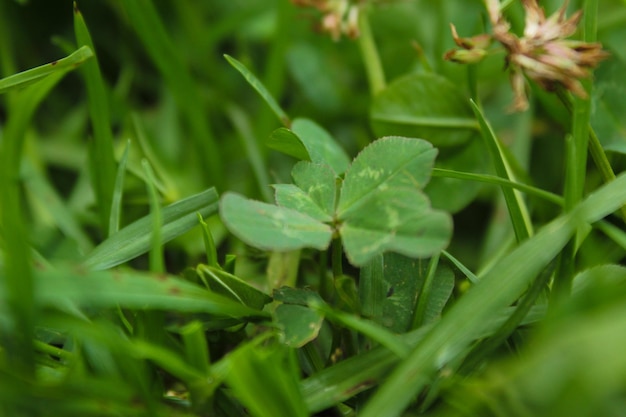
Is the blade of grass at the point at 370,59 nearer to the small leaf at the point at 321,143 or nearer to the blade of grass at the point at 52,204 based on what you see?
the small leaf at the point at 321,143

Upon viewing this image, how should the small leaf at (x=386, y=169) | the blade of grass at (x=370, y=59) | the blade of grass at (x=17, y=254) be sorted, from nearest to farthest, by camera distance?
the blade of grass at (x=17, y=254) < the small leaf at (x=386, y=169) < the blade of grass at (x=370, y=59)

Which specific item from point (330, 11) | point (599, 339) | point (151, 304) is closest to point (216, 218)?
point (330, 11)

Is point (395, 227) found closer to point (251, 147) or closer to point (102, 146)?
point (102, 146)

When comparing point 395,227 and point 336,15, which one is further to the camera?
point 336,15

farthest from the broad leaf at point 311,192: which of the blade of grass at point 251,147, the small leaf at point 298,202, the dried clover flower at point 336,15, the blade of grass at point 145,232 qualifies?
the dried clover flower at point 336,15

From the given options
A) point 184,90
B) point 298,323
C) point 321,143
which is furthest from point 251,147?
point 298,323
